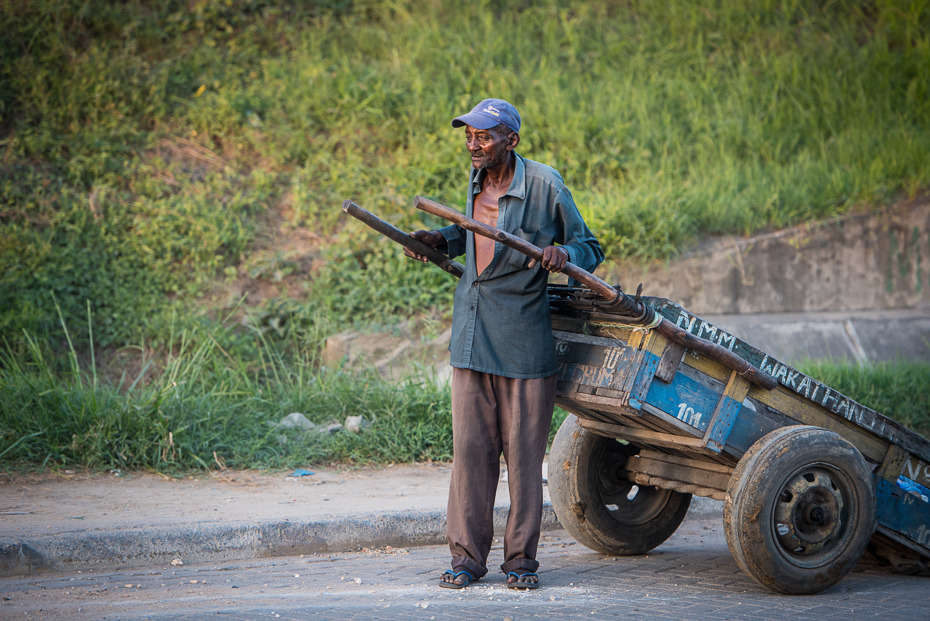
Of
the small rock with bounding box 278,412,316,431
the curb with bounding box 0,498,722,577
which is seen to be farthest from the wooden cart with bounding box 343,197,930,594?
the small rock with bounding box 278,412,316,431

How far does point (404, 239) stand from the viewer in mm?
3646

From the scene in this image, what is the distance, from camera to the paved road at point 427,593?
10.6 feet

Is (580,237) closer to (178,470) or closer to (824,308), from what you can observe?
(178,470)

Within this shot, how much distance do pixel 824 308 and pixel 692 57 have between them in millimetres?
4048

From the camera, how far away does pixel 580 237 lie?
3668 mm

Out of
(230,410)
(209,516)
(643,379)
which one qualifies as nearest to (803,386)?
(643,379)

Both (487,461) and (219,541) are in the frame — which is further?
(219,541)

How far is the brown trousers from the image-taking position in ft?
11.8

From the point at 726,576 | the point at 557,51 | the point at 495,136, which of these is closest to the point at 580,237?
the point at 495,136

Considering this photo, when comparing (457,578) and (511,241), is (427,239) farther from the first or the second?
(457,578)

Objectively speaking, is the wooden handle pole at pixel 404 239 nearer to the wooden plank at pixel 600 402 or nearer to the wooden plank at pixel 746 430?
the wooden plank at pixel 600 402

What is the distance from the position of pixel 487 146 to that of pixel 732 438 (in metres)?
1.63

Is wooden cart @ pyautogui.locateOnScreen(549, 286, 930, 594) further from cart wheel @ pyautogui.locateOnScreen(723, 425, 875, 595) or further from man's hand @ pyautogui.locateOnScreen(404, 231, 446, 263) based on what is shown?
man's hand @ pyautogui.locateOnScreen(404, 231, 446, 263)

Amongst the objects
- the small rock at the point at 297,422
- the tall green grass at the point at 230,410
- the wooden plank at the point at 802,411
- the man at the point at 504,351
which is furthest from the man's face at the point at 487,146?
the small rock at the point at 297,422
